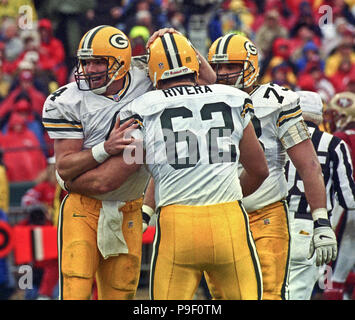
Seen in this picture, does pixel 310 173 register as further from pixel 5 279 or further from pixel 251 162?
pixel 5 279

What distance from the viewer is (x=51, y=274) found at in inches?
332

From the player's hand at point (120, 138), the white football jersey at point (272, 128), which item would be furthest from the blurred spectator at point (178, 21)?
the player's hand at point (120, 138)

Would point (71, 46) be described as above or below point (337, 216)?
above

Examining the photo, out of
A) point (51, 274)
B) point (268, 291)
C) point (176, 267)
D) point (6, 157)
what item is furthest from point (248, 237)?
point (6, 157)

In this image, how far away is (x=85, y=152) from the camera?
5.15m

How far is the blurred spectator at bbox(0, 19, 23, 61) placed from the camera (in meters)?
12.4

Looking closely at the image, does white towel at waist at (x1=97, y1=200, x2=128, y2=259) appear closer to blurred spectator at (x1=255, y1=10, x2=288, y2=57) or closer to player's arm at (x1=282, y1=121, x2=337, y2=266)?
player's arm at (x1=282, y1=121, x2=337, y2=266)

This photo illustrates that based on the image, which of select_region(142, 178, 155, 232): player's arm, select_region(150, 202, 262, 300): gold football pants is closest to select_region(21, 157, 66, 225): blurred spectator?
select_region(142, 178, 155, 232): player's arm

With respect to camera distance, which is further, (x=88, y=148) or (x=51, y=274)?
(x=51, y=274)

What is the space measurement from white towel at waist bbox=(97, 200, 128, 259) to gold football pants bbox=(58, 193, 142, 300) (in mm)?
51

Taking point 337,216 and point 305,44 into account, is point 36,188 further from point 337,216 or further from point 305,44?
point 305,44

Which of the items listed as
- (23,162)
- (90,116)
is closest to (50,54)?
(23,162)
